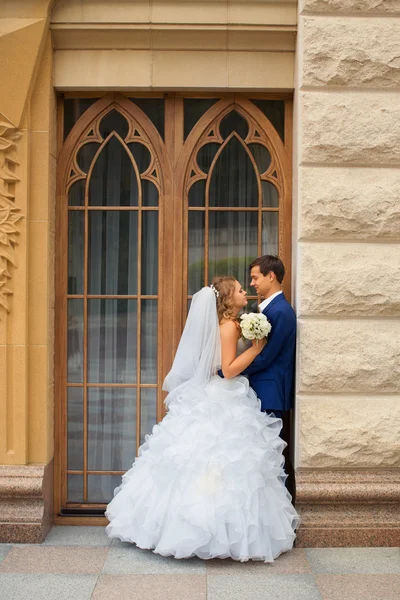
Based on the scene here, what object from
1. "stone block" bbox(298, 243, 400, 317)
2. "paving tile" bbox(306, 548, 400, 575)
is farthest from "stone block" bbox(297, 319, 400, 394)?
"paving tile" bbox(306, 548, 400, 575)

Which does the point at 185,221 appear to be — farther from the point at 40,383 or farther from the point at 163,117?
the point at 40,383

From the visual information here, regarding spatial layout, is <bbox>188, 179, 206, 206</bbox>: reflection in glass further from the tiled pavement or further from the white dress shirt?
the tiled pavement

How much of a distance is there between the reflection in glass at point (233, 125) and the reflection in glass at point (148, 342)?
1.53 m

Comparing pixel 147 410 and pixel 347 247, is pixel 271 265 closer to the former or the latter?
pixel 347 247

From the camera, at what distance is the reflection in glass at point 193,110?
6230 millimetres

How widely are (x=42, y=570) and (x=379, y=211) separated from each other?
141 inches

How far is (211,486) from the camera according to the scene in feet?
Answer: 17.4

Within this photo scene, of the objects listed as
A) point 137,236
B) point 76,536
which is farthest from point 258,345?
point 76,536

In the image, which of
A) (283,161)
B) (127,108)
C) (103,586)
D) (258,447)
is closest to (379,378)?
→ (258,447)

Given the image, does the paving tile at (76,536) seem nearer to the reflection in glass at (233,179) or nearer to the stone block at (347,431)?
the stone block at (347,431)

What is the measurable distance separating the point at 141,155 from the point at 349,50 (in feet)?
6.08

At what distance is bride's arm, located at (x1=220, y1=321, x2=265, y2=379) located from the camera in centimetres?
560

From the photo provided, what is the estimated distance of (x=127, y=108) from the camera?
6.19m

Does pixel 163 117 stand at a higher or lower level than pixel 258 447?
higher
